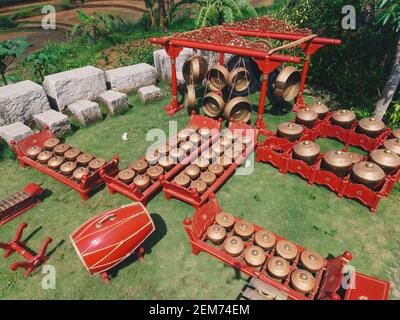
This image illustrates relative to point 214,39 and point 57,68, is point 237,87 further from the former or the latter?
point 57,68

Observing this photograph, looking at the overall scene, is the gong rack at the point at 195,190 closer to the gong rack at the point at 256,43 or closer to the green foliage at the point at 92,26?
the gong rack at the point at 256,43

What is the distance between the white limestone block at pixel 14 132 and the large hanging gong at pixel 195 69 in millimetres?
6709

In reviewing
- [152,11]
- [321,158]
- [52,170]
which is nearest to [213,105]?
[321,158]

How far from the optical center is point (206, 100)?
40.2 ft

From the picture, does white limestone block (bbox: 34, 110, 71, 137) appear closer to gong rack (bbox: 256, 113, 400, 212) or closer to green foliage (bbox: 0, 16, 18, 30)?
gong rack (bbox: 256, 113, 400, 212)

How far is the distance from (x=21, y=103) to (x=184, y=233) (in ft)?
26.1

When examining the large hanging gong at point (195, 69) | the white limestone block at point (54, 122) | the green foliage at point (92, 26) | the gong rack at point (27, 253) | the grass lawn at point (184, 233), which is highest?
the green foliage at point (92, 26)

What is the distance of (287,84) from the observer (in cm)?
1255

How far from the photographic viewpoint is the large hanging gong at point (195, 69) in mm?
13312

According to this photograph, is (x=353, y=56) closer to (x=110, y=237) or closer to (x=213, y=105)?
(x=213, y=105)

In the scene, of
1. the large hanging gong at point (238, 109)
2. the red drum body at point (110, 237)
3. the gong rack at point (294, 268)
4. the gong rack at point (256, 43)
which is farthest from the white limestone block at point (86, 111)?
the gong rack at point (294, 268)

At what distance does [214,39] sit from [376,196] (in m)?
7.31

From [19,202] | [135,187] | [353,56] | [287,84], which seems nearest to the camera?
[19,202]
